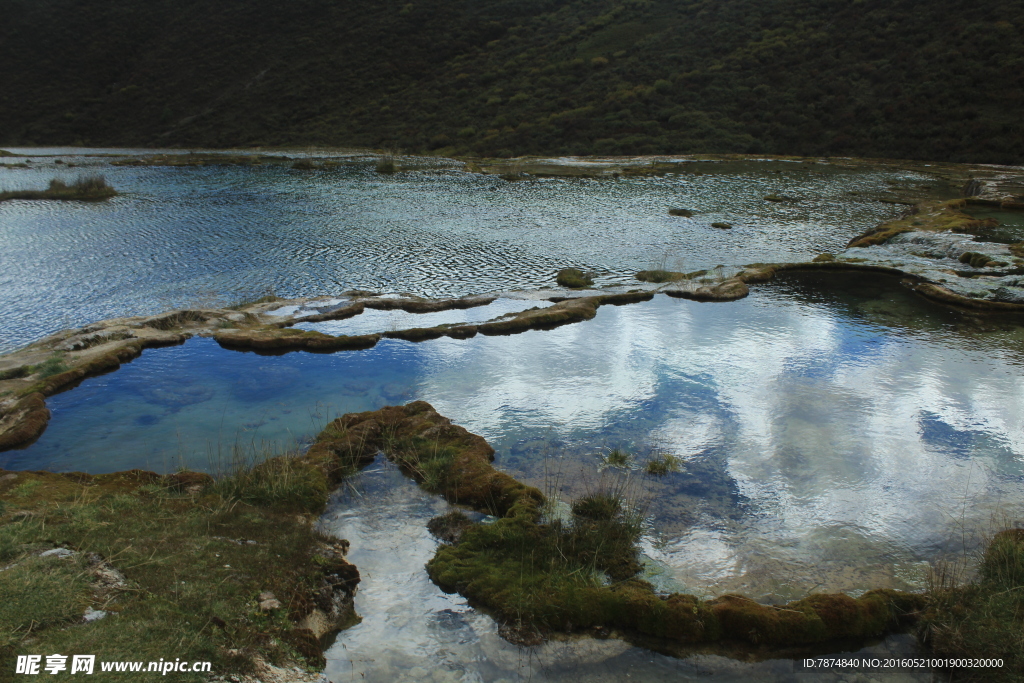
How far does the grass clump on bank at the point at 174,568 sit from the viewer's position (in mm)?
5074

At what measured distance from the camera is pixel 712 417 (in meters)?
10.9

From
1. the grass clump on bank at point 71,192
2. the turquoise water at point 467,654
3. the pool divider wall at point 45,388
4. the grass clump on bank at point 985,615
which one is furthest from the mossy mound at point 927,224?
the grass clump on bank at point 71,192

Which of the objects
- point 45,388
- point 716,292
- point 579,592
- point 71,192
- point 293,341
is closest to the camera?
point 579,592

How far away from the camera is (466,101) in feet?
206

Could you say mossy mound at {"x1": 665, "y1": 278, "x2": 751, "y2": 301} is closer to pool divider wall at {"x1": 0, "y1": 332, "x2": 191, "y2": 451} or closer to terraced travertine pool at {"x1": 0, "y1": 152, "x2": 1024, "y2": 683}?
terraced travertine pool at {"x1": 0, "y1": 152, "x2": 1024, "y2": 683}

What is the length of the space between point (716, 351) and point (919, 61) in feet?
153

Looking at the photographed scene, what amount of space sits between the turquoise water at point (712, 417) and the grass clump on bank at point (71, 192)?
24.3m

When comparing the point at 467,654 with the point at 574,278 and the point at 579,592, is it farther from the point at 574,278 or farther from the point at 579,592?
the point at 574,278

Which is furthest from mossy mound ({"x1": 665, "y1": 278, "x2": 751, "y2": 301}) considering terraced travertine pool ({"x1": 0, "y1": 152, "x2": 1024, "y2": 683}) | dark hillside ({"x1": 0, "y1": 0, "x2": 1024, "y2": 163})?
dark hillside ({"x1": 0, "y1": 0, "x2": 1024, "y2": 163})

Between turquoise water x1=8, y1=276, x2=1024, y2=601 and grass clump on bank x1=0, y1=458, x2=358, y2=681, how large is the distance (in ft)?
6.00

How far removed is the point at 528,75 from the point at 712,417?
59.4 metres

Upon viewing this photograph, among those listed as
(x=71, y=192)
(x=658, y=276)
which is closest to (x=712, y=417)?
(x=658, y=276)

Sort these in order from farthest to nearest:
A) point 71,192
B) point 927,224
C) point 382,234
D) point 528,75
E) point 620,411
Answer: point 528,75
point 71,192
point 382,234
point 927,224
point 620,411

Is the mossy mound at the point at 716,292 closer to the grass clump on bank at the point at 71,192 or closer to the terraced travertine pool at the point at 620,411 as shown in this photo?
the terraced travertine pool at the point at 620,411
